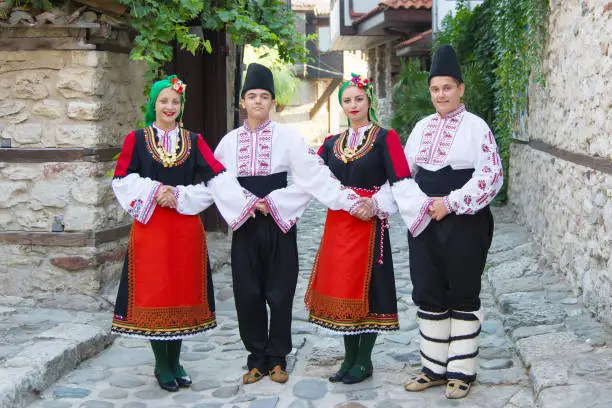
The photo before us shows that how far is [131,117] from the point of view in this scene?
5875mm

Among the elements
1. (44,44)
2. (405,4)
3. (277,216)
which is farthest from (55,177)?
(405,4)

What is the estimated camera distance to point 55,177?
213 inches

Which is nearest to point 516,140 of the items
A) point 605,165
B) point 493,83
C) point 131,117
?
point 493,83

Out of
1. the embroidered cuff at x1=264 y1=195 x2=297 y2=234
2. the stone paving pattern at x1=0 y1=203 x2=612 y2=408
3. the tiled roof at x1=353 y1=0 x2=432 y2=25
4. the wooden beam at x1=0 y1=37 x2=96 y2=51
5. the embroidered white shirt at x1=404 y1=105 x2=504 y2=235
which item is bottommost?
the stone paving pattern at x1=0 y1=203 x2=612 y2=408

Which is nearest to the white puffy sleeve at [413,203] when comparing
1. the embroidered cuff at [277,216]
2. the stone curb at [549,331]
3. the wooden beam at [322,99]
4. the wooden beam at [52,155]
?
the embroidered cuff at [277,216]

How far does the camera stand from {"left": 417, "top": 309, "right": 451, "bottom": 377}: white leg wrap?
3.77 m

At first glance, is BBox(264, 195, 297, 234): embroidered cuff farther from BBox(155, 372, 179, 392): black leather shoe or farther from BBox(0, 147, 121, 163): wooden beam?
BBox(0, 147, 121, 163): wooden beam

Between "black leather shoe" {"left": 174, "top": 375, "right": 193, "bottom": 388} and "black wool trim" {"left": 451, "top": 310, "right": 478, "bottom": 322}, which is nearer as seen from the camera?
"black wool trim" {"left": 451, "top": 310, "right": 478, "bottom": 322}

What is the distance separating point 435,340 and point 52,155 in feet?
10.4

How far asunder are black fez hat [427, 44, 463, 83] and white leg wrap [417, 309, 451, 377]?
1.20m

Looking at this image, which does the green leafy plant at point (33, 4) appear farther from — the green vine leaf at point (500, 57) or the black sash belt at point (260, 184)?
the green vine leaf at point (500, 57)

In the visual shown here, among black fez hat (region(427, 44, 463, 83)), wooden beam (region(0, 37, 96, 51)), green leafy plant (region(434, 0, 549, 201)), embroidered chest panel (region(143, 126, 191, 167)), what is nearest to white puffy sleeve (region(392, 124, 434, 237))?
black fez hat (region(427, 44, 463, 83))

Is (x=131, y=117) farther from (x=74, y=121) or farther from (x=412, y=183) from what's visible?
(x=412, y=183)

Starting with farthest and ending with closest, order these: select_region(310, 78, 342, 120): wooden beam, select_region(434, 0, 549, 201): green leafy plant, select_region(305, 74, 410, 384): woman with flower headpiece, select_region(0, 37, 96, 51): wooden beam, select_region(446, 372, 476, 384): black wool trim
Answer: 1. select_region(310, 78, 342, 120): wooden beam
2. select_region(434, 0, 549, 201): green leafy plant
3. select_region(0, 37, 96, 51): wooden beam
4. select_region(305, 74, 410, 384): woman with flower headpiece
5. select_region(446, 372, 476, 384): black wool trim
